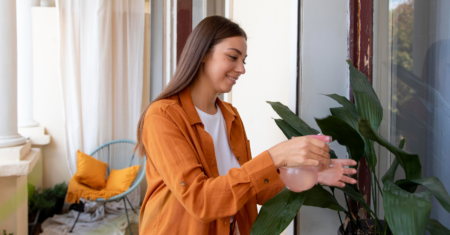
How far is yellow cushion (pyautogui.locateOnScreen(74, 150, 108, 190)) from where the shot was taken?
3029mm

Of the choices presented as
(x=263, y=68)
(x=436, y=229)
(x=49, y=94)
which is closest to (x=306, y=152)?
(x=436, y=229)

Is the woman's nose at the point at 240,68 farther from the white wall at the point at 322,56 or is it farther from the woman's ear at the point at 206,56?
the white wall at the point at 322,56

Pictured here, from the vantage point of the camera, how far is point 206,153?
3.16 feet

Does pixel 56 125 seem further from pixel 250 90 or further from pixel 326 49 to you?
pixel 326 49

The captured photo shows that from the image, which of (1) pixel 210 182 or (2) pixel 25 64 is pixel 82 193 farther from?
(1) pixel 210 182

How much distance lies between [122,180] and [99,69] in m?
1.21

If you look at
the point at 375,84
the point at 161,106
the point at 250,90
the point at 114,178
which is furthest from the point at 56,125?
the point at 375,84

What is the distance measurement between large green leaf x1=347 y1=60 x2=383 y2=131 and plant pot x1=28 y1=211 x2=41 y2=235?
317 centimetres

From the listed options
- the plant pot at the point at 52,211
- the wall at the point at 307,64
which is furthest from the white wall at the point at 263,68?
the plant pot at the point at 52,211

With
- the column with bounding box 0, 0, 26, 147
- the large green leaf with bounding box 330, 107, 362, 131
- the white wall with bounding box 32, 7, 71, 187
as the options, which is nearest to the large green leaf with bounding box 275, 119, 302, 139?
the large green leaf with bounding box 330, 107, 362, 131

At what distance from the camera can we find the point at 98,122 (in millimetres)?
3484

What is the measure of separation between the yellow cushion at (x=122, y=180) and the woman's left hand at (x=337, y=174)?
267cm

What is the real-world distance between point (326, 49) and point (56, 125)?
3449 mm

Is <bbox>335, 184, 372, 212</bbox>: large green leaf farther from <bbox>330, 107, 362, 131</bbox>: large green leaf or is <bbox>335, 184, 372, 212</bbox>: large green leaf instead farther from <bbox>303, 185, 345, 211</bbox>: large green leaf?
<bbox>330, 107, 362, 131</bbox>: large green leaf
